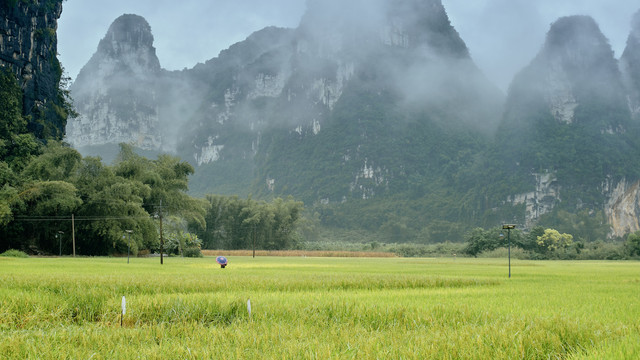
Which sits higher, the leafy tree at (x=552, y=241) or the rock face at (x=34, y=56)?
the rock face at (x=34, y=56)

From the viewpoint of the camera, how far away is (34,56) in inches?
2355

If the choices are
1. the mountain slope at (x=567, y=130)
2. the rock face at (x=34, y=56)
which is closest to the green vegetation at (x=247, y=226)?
the rock face at (x=34, y=56)

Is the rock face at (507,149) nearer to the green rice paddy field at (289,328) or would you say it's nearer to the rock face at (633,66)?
the rock face at (633,66)

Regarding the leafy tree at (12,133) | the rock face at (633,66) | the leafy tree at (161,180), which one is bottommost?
the leafy tree at (161,180)

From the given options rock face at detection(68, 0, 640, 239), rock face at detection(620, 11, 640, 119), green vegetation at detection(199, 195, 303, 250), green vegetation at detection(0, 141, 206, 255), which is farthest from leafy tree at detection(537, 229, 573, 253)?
rock face at detection(620, 11, 640, 119)

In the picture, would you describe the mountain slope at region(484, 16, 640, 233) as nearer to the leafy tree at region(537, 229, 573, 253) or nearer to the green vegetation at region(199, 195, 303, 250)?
the leafy tree at region(537, 229, 573, 253)

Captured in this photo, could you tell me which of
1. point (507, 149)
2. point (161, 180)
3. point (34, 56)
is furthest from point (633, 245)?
point (507, 149)

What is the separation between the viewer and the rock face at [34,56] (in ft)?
182

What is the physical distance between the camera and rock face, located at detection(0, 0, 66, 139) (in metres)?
55.3

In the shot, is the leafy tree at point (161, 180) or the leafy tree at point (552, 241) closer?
the leafy tree at point (161, 180)

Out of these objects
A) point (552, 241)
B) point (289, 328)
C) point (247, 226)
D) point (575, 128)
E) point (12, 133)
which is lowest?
point (552, 241)

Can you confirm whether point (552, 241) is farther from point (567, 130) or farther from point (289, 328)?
point (567, 130)

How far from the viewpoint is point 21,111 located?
5453 centimetres

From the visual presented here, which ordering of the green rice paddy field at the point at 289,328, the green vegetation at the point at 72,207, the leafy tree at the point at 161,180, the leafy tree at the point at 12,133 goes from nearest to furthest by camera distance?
the green rice paddy field at the point at 289,328 → the green vegetation at the point at 72,207 → the leafy tree at the point at 12,133 → the leafy tree at the point at 161,180
